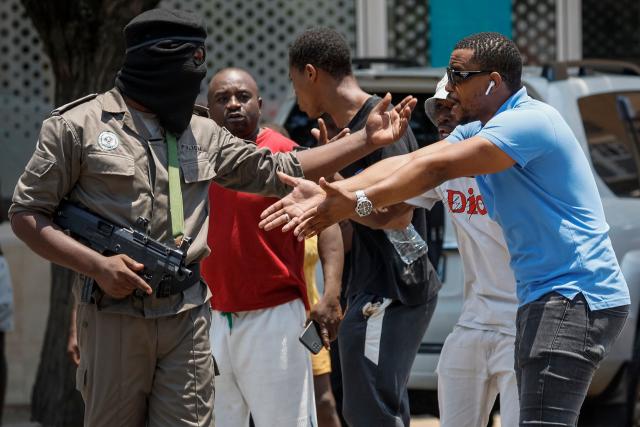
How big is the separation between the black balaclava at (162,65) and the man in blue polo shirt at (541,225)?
0.54 m

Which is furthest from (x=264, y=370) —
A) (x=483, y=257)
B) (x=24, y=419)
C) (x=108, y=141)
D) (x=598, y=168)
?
(x=24, y=419)

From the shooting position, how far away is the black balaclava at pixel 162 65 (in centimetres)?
435

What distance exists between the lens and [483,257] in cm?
490

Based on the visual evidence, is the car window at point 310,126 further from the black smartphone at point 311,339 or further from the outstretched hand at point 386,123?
the outstretched hand at point 386,123

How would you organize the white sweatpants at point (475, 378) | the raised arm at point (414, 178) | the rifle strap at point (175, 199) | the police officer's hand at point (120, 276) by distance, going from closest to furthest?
the raised arm at point (414, 178)
the police officer's hand at point (120, 276)
the rifle strap at point (175, 199)
the white sweatpants at point (475, 378)

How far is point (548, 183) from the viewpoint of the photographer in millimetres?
4105

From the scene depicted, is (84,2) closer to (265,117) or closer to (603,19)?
(265,117)

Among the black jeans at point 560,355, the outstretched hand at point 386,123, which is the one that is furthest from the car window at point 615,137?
the black jeans at point 560,355

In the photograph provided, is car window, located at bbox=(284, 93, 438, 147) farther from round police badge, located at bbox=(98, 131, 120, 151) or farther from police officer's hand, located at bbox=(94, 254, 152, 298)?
police officer's hand, located at bbox=(94, 254, 152, 298)

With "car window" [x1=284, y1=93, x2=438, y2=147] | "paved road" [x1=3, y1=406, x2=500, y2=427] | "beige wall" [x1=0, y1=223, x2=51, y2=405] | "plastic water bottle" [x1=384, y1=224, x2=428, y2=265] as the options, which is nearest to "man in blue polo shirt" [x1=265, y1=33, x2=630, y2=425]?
"plastic water bottle" [x1=384, y1=224, x2=428, y2=265]

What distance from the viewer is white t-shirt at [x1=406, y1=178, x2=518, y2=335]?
190 inches

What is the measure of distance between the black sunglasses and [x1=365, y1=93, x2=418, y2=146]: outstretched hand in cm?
31

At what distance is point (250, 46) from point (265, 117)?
585 millimetres

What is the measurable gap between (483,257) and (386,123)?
0.69 metres
